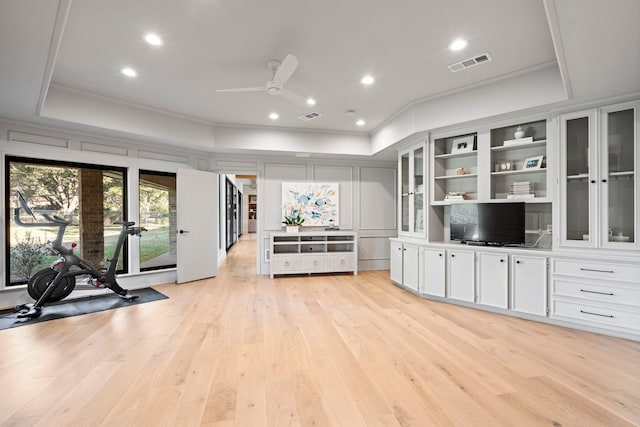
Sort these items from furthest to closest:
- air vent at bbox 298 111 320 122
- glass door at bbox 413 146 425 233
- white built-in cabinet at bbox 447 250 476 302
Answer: air vent at bbox 298 111 320 122
glass door at bbox 413 146 425 233
white built-in cabinet at bbox 447 250 476 302

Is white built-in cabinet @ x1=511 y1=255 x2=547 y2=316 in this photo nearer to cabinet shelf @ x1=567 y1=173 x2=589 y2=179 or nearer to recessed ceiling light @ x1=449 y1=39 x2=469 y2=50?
cabinet shelf @ x1=567 y1=173 x2=589 y2=179

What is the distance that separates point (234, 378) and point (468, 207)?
144 inches

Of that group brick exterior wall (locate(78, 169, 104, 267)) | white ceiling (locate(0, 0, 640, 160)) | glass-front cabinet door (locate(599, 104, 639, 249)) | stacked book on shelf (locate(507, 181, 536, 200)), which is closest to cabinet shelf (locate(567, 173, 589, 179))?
glass-front cabinet door (locate(599, 104, 639, 249))

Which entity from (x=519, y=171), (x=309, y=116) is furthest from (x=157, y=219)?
(x=519, y=171)

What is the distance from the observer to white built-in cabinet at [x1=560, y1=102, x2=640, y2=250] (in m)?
3.05

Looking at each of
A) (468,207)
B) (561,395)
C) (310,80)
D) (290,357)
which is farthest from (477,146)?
(290,357)

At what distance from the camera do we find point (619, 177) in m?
3.11

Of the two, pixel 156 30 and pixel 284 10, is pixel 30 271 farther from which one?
pixel 284 10

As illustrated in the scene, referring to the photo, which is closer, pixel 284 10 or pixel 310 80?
pixel 284 10

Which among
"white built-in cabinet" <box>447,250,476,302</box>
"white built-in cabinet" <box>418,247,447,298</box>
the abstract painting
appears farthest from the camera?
the abstract painting

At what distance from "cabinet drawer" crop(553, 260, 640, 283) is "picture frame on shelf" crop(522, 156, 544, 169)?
A: 3.97 ft

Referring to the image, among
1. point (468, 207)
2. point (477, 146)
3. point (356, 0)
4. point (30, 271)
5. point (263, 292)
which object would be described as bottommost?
point (263, 292)

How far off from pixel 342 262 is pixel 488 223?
292cm

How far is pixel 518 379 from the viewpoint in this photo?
7.24 feet
